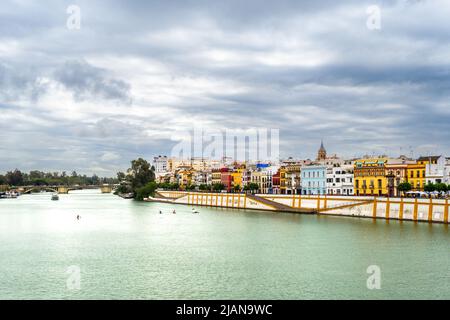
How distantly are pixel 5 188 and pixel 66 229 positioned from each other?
11835cm

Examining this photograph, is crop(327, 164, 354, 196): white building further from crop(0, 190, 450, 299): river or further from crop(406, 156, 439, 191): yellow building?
crop(0, 190, 450, 299): river

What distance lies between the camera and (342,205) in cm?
5997

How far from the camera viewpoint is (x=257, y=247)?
114 ft

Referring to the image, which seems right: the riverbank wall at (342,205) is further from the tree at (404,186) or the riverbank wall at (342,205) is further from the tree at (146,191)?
the tree at (146,191)

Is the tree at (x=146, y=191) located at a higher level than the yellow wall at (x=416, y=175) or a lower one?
lower

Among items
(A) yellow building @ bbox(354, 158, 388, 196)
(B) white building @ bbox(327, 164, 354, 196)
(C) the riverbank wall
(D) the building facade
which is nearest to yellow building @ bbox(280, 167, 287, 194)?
(D) the building facade

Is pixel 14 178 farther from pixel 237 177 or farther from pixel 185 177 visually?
pixel 237 177

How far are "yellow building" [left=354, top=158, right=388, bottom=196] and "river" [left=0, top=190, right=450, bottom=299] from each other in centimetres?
2173

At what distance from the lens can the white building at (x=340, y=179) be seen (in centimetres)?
7400

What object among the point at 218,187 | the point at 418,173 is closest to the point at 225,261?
the point at 418,173

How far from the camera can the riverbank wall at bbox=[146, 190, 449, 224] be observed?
49.0 metres

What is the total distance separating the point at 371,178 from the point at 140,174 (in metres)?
60.4

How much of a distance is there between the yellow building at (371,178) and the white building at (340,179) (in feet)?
3.78

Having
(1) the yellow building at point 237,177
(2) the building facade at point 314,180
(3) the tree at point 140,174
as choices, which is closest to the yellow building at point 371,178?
(2) the building facade at point 314,180
